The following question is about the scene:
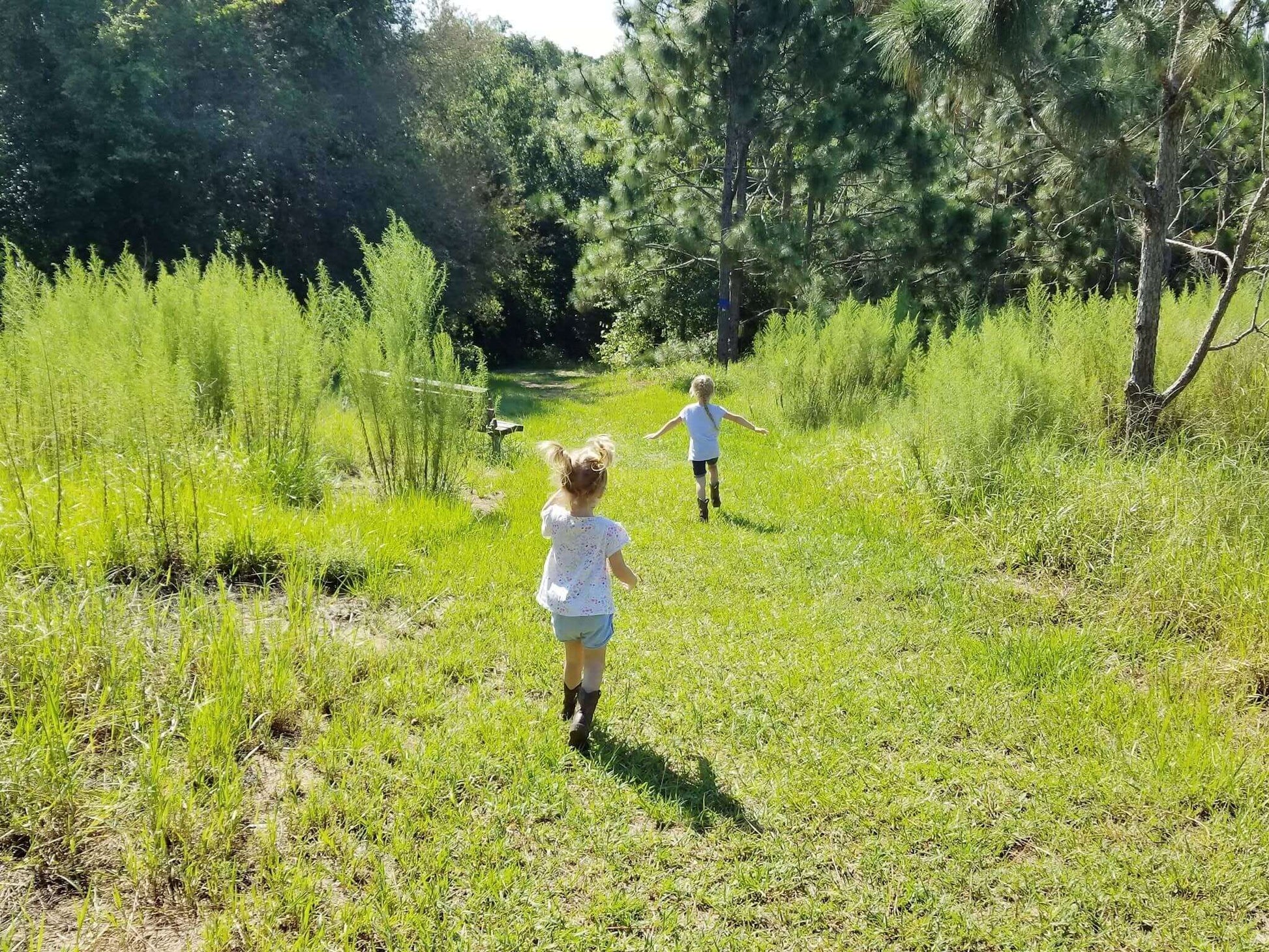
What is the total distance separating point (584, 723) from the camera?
10.5 feet

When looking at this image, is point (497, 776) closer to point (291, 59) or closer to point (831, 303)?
point (831, 303)

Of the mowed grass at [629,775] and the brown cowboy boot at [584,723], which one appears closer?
the mowed grass at [629,775]

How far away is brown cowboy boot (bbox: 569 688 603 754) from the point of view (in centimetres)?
320

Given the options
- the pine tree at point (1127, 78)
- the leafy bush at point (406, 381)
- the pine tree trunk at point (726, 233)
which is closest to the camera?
the pine tree at point (1127, 78)

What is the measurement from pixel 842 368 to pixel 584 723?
27.2 feet

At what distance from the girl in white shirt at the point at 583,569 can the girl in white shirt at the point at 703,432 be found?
3.17 metres

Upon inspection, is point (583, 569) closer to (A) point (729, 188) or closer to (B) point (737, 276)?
(A) point (729, 188)

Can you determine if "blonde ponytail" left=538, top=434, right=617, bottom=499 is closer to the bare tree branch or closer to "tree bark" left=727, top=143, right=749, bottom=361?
the bare tree branch

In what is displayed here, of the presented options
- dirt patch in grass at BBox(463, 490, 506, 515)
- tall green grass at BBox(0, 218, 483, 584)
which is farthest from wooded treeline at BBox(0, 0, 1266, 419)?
dirt patch in grass at BBox(463, 490, 506, 515)

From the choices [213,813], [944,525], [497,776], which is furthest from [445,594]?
[944,525]

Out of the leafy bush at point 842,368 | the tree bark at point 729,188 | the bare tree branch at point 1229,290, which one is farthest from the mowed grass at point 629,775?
the tree bark at point 729,188

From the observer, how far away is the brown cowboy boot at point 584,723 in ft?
10.5

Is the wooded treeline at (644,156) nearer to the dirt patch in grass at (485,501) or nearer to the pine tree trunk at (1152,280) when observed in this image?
A: the pine tree trunk at (1152,280)

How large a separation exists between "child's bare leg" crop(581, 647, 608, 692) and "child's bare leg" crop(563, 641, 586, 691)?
0.06 meters
